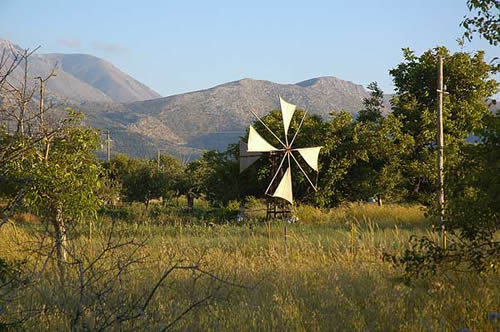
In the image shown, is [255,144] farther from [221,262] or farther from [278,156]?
[221,262]

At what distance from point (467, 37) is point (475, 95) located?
60.6 feet

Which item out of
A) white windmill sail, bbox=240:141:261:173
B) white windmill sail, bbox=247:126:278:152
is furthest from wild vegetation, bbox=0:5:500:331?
white windmill sail, bbox=247:126:278:152

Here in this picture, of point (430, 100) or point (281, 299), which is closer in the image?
point (281, 299)

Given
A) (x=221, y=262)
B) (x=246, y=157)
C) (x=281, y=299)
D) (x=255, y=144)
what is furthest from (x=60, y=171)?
(x=246, y=157)

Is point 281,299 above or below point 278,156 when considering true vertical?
below

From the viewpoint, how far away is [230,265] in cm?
851

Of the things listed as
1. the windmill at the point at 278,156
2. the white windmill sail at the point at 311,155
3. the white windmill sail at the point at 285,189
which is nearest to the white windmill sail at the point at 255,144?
the windmill at the point at 278,156

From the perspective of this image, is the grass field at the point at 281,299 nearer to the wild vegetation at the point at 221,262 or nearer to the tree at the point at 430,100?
the wild vegetation at the point at 221,262

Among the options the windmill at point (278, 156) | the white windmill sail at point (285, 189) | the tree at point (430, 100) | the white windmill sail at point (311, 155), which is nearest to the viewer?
the white windmill sail at point (285, 189)

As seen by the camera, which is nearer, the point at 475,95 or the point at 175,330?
the point at 175,330

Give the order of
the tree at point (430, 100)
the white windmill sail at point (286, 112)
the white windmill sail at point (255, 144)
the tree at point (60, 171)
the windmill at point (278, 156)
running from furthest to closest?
the tree at point (430, 100) → the white windmill sail at point (286, 112) → the white windmill sail at point (255, 144) → the windmill at point (278, 156) → the tree at point (60, 171)

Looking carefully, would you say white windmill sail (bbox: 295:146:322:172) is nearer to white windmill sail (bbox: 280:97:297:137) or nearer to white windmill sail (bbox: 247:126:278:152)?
white windmill sail (bbox: 280:97:297:137)

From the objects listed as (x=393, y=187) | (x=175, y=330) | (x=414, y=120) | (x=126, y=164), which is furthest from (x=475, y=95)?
(x=126, y=164)

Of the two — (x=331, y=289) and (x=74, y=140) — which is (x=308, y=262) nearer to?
(x=331, y=289)
